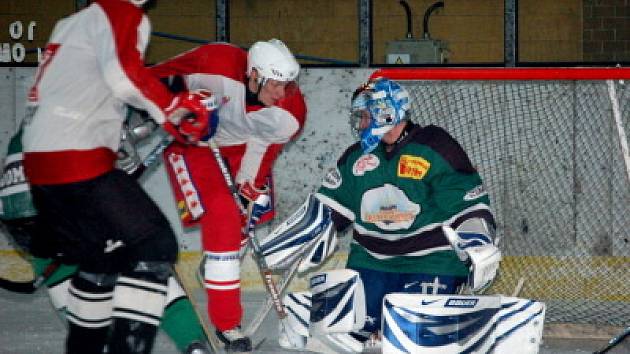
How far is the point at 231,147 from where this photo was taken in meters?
4.19

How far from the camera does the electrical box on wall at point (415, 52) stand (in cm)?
634

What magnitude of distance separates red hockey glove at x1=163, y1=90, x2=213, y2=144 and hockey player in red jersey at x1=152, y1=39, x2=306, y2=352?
27.5 inches

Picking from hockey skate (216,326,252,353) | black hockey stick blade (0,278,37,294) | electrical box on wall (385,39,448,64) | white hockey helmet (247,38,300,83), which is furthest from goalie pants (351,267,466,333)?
electrical box on wall (385,39,448,64)

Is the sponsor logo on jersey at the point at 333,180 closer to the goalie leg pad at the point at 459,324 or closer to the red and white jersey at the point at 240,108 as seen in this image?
the red and white jersey at the point at 240,108

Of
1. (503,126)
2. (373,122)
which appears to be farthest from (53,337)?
(503,126)

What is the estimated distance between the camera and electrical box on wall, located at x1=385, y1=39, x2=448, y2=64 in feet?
20.8

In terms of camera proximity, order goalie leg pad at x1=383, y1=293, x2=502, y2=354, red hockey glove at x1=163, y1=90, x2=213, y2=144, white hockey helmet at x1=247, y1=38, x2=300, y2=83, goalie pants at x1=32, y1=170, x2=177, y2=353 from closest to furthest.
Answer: goalie pants at x1=32, y1=170, x2=177, y2=353 → red hockey glove at x1=163, y1=90, x2=213, y2=144 → goalie leg pad at x1=383, y1=293, x2=502, y2=354 → white hockey helmet at x1=247, y1=38, x2=300, y2=83

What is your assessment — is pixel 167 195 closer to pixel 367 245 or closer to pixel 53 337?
pixel 53 337

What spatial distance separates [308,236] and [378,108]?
0.44 m

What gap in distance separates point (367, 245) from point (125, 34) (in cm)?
115

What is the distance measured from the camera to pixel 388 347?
10.4 ft

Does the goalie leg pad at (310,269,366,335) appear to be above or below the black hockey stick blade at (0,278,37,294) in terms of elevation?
below

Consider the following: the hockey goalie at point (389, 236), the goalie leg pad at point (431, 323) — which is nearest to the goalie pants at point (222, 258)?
the hockey goalie at point (389, 236)

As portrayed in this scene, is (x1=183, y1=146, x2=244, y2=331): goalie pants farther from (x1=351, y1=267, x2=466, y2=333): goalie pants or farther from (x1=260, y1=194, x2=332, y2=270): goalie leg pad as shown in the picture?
(x1=351, y1=267, x2=466, y2=333): goalie pants
